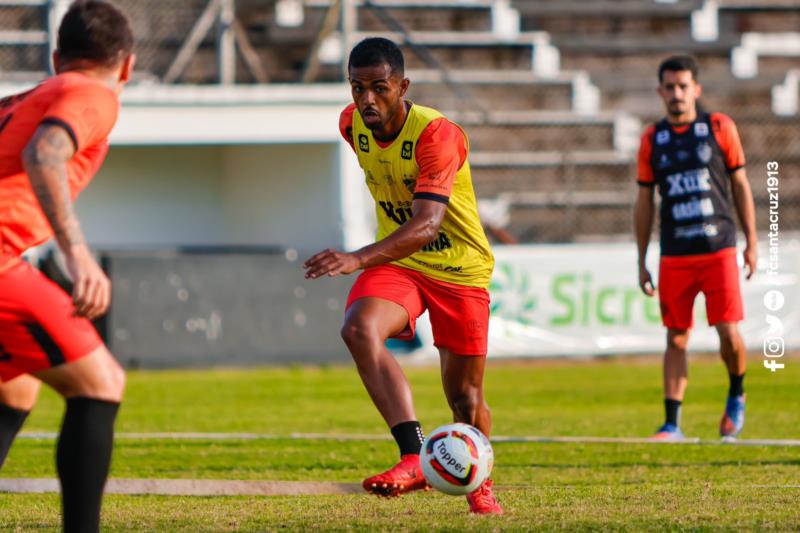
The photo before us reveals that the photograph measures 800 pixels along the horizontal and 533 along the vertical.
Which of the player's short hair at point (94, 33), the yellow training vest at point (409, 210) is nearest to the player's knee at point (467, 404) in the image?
the yellow training vest at point (409, 210)

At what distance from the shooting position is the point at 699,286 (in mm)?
10227

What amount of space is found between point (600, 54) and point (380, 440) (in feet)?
55.4

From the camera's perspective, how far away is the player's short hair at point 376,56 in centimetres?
656

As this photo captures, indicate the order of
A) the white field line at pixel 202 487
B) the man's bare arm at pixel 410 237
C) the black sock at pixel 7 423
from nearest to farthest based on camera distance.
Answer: the black sock at pixel 7 423 < the man's bare arm at pixel 410 237 < the white field line at pixel 202 487

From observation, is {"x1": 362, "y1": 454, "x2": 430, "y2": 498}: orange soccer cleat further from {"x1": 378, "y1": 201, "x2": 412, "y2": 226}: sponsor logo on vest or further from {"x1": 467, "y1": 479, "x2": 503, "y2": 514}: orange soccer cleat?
{"x1": 378, "y1": 201, "x2": 412, "y2": 226}: sponsor logo on vest

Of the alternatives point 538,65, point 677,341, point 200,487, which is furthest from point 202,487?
point 538,65

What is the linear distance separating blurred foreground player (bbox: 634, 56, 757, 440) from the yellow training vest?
3506mm

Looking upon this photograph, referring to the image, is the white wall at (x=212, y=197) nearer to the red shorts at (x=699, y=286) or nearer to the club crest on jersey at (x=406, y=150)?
the red shorts at (x=699, y=286)

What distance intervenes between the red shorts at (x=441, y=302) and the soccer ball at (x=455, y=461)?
69 cm

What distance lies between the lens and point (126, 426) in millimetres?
11812

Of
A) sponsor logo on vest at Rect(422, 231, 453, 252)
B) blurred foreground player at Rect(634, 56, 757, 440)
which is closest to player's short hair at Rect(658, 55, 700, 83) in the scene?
blurred foreground player at Rect(634, 56, 757, 440)

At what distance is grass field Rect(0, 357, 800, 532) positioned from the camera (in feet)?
19.9

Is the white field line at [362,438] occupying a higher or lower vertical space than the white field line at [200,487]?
lower

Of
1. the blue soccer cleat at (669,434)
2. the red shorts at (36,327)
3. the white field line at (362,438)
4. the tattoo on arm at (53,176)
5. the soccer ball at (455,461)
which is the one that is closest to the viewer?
the tattoo on arm at (53,176)
